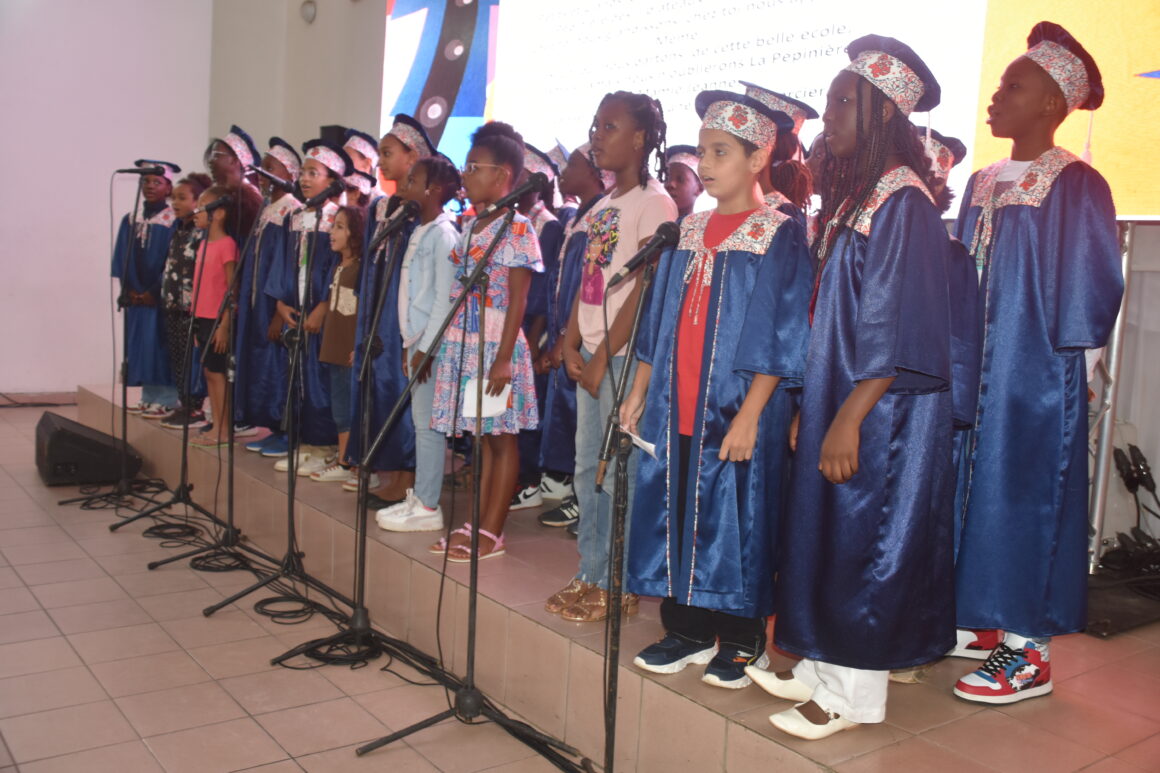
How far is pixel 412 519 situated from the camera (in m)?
3.51

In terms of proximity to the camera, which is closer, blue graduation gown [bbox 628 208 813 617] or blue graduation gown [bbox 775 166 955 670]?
blue graduation gown [bbox 775 166 955 670]

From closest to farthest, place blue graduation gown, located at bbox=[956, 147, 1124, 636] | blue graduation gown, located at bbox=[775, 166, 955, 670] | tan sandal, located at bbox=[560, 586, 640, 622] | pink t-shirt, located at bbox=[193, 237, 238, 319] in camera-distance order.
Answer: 1. blue graduation gown, located at bbox=[775, 166, 955, 670]
2. blue graduation gown, located at bbox=[956, 147, 1124, 636]
3. tan sandal, located at bbox=[560, 586, 640, 622]
4. pink t-shirt, located at bbox=[193, 237, 238, 319]

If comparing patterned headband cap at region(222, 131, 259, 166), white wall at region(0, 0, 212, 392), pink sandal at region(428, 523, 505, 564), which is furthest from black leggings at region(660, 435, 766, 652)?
white wall at region(0, 0, 212, 392)

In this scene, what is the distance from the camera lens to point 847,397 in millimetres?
1959

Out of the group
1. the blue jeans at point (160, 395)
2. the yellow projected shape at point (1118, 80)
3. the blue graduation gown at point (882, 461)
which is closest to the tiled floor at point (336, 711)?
the blue graduation gown at point (882, 461)

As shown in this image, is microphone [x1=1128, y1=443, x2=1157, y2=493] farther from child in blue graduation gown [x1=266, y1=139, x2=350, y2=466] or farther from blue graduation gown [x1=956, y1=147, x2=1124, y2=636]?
child in blue graduation gown [x1=266, y1=139, x2=350, y2=466]

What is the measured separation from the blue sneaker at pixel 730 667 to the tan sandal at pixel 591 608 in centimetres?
39

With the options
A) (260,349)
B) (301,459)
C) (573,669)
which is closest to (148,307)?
(260,349)

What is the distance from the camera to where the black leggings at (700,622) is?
223 centimetres

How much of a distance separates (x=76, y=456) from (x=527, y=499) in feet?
8.43

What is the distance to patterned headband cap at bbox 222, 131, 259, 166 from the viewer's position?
509cm

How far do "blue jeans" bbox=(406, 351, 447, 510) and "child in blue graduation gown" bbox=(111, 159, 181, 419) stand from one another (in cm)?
289

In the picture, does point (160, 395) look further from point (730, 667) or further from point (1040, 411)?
point (1040, 411)

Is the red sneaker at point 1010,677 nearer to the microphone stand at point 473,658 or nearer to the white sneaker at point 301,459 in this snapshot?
the microphone stand at point 473,658
